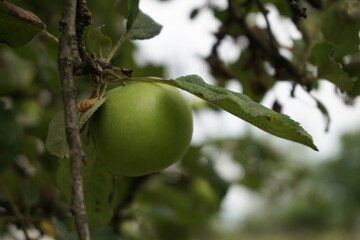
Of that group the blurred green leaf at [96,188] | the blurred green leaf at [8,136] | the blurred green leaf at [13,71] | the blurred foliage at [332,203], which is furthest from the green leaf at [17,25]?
the blurred foliage at [332,203]

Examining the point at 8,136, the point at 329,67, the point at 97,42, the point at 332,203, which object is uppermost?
the point at 332,203

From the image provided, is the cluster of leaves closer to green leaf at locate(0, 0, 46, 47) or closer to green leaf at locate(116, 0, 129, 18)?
green leaf at locate(116, 0, 129, 18)

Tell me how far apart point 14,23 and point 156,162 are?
234 millimetres

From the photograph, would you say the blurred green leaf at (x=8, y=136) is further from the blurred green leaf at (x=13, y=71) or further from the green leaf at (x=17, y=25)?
the blurred green leaf at (x=13, y=71)

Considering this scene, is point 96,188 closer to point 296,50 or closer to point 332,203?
point 296,50

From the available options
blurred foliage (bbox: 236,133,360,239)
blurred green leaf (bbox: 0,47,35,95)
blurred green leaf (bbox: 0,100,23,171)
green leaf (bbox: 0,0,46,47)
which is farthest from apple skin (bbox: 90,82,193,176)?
blurred foliage (bbox: 236,133,360,239)

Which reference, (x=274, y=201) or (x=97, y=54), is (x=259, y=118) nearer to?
(x=97, y=54)

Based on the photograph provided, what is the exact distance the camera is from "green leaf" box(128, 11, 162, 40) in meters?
0.71

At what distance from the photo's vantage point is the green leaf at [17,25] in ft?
1.89

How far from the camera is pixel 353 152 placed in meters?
9.05

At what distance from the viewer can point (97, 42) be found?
0.62m

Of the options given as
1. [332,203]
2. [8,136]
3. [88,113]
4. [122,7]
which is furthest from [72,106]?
[332,203]

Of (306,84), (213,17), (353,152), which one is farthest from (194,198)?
(353,152)

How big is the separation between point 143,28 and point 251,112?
0.93 ft
